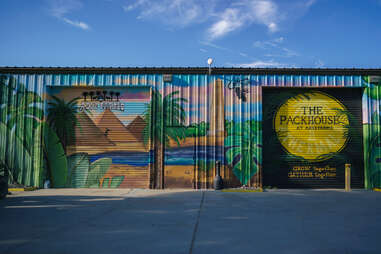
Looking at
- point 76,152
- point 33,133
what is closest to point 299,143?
point 76,152

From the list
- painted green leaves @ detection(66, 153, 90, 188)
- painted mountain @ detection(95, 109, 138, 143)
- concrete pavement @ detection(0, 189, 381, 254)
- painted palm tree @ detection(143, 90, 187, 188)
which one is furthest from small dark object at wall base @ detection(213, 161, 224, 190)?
painted green leaves @ detection(66, 153, 90, 188)

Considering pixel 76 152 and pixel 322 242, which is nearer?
pixel 322 242

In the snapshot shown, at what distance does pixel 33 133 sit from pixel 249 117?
1005cm

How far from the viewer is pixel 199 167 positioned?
1266 cm

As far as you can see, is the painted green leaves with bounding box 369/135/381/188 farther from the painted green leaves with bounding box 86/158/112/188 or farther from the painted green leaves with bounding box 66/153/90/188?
the painted green leaves with bounding box 66/153/90/188

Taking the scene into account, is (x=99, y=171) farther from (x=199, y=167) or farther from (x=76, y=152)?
(x=199, y=167)

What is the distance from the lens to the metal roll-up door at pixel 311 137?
1309 cm

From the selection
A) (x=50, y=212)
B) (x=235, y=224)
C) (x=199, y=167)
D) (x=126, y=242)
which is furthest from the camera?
(x=199, y=167)

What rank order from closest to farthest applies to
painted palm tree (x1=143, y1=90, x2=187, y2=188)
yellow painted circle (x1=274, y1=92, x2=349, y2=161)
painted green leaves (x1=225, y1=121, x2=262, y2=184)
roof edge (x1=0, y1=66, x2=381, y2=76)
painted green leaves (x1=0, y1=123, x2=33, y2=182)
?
painted green leaves (x1=225, y1=121, x2=262, y2=184), painted palm tree (x1=143, y1=90, x2=187, y2=188), painted green leaves (x1=0, y1=123, x2=33, y2=182), roof edge (x1=0, y1=66, x2=381, y2=76), yellow painted circle (x1=274, y1=92, x2=349, y2=161)

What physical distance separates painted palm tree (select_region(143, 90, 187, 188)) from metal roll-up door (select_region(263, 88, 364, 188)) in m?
4.04

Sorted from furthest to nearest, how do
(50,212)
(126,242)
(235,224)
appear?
1. (50,212)
2. (235,224)
3. (126,242)

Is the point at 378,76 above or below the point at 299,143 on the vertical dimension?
above

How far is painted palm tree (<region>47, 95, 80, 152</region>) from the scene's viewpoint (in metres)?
13.2

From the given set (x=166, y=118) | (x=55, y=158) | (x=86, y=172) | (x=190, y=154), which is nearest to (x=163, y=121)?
(x=166, y=118)
